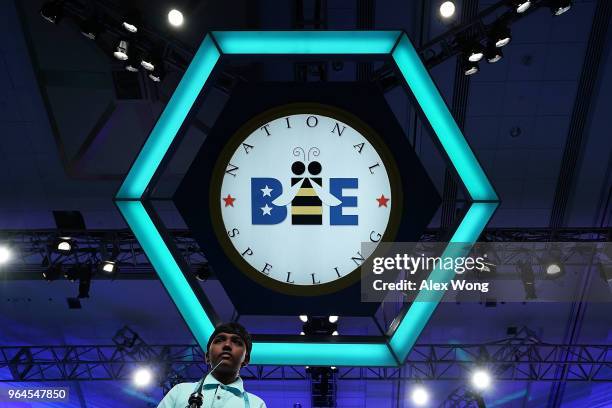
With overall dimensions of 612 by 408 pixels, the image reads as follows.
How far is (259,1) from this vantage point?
7.29m

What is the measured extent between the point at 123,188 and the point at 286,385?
10.9 meters

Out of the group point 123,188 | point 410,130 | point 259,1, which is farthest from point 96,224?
point 123,188

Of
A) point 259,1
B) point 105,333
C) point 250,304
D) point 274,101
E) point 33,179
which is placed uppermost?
point 259,1

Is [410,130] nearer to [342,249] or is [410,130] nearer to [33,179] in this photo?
[33,179]

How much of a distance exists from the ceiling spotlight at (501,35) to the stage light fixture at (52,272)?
7642mm

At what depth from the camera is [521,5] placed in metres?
6.31

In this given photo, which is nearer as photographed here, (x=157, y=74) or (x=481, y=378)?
(x=157, y=74)

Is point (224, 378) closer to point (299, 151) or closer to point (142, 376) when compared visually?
point (299, 151)

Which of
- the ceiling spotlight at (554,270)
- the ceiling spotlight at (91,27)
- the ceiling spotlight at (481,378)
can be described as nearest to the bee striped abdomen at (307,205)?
the ceiling spotlight at (91,27)

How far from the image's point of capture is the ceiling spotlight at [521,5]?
6.29 metres

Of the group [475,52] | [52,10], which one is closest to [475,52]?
[475,52]

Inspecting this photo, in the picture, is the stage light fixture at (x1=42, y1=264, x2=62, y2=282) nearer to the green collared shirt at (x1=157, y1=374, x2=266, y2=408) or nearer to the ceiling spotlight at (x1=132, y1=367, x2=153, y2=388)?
the ceiling spotlight at (x1=132, y1=367, x2=153, y2=388)

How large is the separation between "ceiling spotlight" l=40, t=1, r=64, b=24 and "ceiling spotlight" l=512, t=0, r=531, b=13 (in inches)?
215

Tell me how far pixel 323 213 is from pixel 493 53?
5.60 meters
